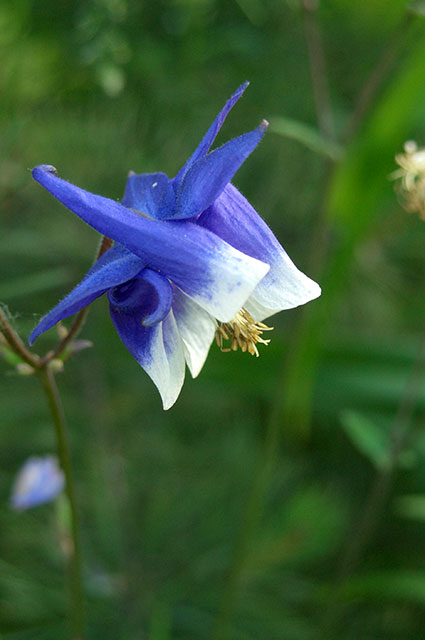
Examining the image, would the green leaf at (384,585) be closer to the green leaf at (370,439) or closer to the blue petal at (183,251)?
the green leaf at (370,439)

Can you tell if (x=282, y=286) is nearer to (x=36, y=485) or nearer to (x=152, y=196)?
(x=152, y=196)

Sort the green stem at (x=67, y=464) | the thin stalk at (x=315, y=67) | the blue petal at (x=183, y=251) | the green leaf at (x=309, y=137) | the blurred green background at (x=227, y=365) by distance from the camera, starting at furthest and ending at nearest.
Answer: the blurred green background at (x=227, y=365) → the thin stalk at (x=315, y=67) → the green leaf at (x=309, y=137) → the green stem at (x=67, y=464) → the blue petal at (x=183, y=251)

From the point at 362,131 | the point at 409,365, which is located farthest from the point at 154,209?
the point at 409,365

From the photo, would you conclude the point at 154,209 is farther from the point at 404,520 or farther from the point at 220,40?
the point at 404,520

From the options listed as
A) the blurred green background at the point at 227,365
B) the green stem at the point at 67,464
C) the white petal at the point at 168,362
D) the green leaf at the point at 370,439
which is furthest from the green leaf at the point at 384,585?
the white petal at the point at 168,362

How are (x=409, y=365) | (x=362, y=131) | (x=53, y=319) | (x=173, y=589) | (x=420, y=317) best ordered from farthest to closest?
(x=420, y=317), (x=409, y=365), (x=173, y=589), (x=362, y=131), (x=53, y=319)

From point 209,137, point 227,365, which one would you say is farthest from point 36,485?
point 209,137
